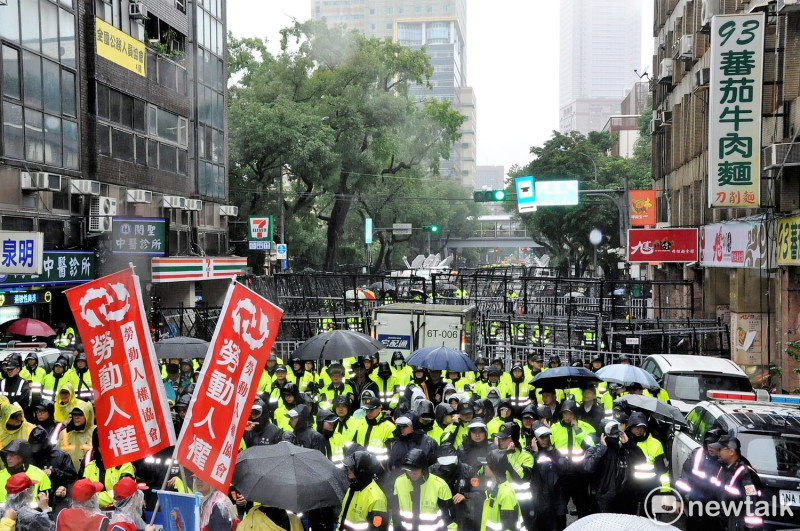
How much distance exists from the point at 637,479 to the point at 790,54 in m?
12.1

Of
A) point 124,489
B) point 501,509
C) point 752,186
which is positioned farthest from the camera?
point 752,186

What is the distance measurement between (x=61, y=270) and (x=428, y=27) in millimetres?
155164

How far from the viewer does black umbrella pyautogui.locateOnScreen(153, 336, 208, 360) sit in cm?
1373

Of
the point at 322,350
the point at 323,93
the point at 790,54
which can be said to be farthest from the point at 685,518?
the point at 323,93

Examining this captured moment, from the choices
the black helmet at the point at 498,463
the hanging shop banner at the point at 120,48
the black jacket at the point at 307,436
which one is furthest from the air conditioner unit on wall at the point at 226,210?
the black helmet at the point at 498,463

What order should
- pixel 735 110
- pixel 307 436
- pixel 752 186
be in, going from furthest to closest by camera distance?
1. pixel 752 186
2. pixel 735 110
3. pixel 307 436

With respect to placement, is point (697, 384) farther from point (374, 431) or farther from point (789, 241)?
point (374, 431)

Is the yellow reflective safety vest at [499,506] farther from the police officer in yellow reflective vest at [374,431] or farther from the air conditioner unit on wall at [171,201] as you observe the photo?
the air conditioner unit on wall at [171,201]

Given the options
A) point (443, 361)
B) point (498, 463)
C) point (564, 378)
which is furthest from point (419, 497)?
point (443, 361)

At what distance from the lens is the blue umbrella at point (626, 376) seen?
12188 millimetres

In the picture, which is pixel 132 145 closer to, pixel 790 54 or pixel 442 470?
pixel 790 54

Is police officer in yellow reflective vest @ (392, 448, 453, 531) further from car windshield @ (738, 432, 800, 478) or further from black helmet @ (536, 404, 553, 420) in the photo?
car windshield @ (738, 432, 800, 478)

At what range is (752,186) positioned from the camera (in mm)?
17203

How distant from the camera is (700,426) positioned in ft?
33.4
